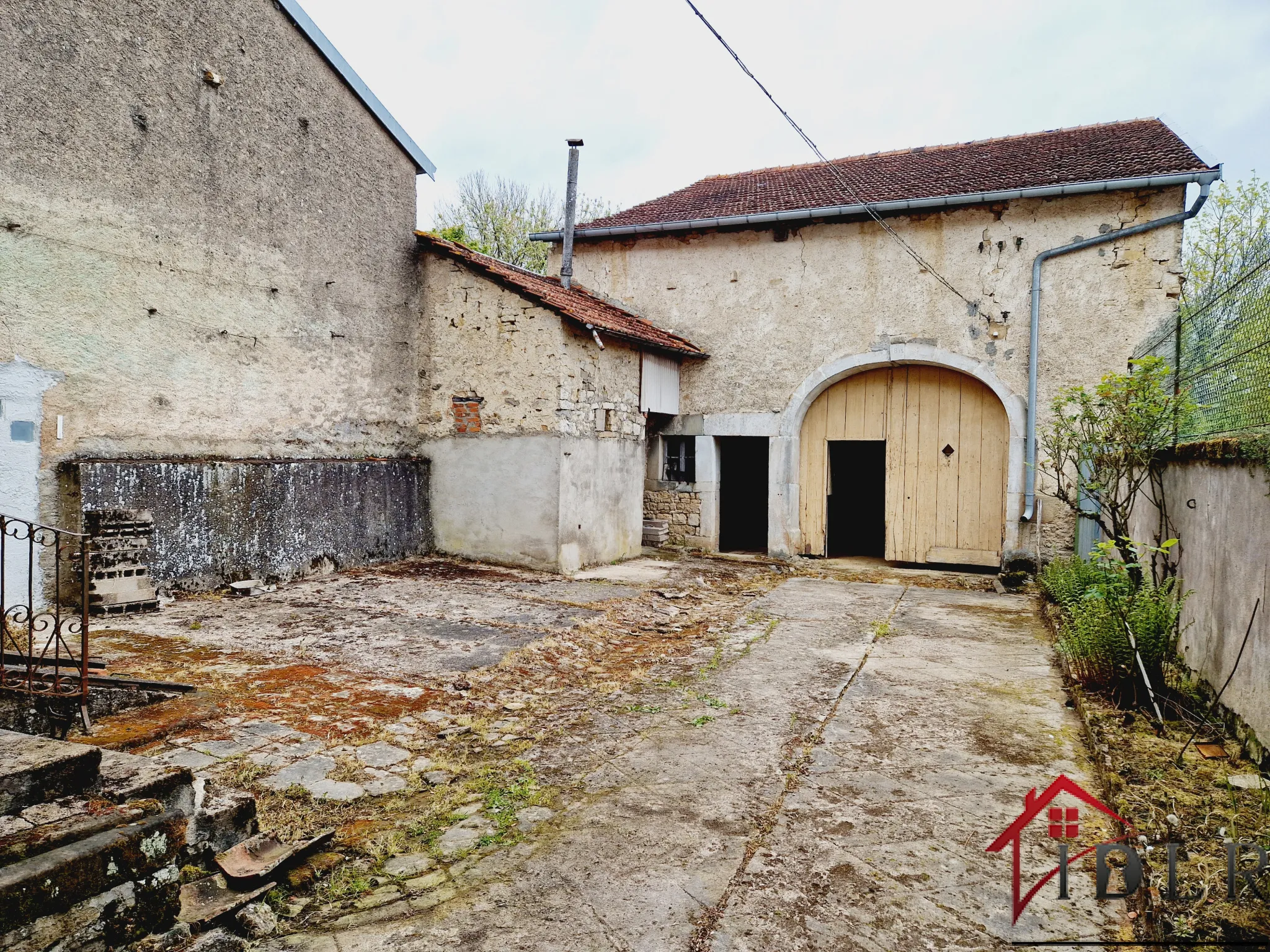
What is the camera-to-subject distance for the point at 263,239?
7.53 m

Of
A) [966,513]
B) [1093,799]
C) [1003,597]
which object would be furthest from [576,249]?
[1093,799]

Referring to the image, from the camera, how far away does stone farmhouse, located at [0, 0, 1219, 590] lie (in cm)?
604

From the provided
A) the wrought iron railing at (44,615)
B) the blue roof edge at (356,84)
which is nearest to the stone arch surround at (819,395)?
the blue roof edge at (356,84)

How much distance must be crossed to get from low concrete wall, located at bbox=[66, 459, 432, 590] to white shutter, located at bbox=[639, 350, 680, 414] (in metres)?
3.14

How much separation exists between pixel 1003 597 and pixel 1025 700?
13.8 ft

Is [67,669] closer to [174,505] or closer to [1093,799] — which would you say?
[174,505]

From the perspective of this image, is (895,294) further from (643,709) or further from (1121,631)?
(643,709)

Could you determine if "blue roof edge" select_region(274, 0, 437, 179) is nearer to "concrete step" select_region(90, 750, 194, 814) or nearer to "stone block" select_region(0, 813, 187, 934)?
"concrete step" select_region(90, 750, 194, 814)

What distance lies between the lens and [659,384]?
35.4 ft

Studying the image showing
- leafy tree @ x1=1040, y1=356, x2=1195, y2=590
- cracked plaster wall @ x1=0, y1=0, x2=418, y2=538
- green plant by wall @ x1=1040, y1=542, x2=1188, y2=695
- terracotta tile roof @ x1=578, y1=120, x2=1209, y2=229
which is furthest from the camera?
terracotta tile roof @ x1=578, y1=120, x2=1209, y2=229

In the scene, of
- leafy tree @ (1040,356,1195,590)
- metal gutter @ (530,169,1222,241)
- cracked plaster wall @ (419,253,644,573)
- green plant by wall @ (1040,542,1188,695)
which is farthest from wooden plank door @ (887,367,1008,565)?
green plant by wall @ (1040,542,1188,695)

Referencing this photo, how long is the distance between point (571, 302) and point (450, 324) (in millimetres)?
1553

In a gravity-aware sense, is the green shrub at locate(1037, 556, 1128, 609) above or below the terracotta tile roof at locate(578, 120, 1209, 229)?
below

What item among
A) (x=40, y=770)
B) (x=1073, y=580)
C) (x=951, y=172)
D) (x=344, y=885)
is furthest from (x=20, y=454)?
(x=951, y=172)
